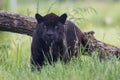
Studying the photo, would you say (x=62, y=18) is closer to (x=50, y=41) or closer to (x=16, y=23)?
(x=50, y=41)

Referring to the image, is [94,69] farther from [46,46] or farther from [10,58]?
[10,58]

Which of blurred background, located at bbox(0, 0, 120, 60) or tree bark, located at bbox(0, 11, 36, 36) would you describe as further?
blurred background, located at bbox(0, 0, 120, 60)

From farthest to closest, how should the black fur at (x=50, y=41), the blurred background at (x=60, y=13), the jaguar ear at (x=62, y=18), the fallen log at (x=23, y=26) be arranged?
1. the blurred background at (x=60, y=13)
2. the fallen log at (x=23, y=26)
3. the jaguar ear at (x=62, y=18)
4. the black fur at (x=50, y=41)

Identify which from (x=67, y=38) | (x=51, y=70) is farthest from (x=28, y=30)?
(x=51, y=70)

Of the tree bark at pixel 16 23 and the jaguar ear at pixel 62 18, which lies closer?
the jaguar ear at pixel 62 18

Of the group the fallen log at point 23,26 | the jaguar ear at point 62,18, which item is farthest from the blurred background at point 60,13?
the jaguar ear at point 62,18

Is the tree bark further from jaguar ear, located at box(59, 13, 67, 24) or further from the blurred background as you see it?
jaguar ear, located at box(59, 13, 67, 24)


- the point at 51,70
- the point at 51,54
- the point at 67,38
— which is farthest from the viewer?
the point at 67,38

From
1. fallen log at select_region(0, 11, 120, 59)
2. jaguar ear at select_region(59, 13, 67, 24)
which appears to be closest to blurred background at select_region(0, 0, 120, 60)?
fallen log at select_region(0, 11, 120, 59)

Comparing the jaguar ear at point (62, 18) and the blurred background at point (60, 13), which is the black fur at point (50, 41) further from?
the blurred background at point (60, 13)

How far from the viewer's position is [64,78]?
681 centimetres

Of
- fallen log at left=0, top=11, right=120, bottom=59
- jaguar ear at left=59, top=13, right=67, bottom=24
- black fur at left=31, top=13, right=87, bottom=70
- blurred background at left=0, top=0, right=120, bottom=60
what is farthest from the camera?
blurred background at left=0, top=0, right=120, bottom=60

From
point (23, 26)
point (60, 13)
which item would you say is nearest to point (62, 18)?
point (23, 26)

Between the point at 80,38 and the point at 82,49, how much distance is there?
39 cm
